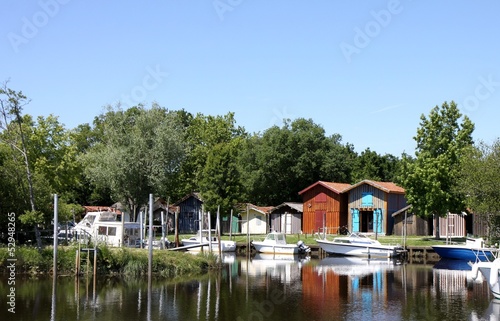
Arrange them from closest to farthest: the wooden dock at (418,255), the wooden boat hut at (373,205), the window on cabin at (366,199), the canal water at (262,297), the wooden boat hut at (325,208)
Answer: the canal water at (262,297)
the wooden dock at (418,255)
the wooden boat hut at (373,205)
the window on cabin at (366,199)
the wooden boat hut at (325,208)

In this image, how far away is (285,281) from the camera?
3862 cm

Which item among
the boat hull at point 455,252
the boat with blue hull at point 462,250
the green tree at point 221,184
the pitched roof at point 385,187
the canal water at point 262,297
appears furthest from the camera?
the green tree at point 221,184

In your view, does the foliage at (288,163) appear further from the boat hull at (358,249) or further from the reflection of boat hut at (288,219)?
the boat hull at (358,249)

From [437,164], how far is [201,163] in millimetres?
34989

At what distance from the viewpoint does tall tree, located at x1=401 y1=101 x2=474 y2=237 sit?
57.2 meters

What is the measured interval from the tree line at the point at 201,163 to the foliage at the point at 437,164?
0.09m

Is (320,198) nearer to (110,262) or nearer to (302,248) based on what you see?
(302,248)

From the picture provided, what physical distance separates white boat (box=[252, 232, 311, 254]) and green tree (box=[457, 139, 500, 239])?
633 inches

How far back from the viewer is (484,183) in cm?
4841

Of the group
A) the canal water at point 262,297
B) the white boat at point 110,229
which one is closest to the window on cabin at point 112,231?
the white boat at point 110,229

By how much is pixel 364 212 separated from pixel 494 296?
128 ft

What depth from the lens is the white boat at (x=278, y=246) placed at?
194 ft

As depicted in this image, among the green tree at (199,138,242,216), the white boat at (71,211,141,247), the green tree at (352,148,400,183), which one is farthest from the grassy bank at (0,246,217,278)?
the green tree at (352,148,400,183)

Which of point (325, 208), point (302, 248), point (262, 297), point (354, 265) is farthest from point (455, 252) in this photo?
point (262, 297)
